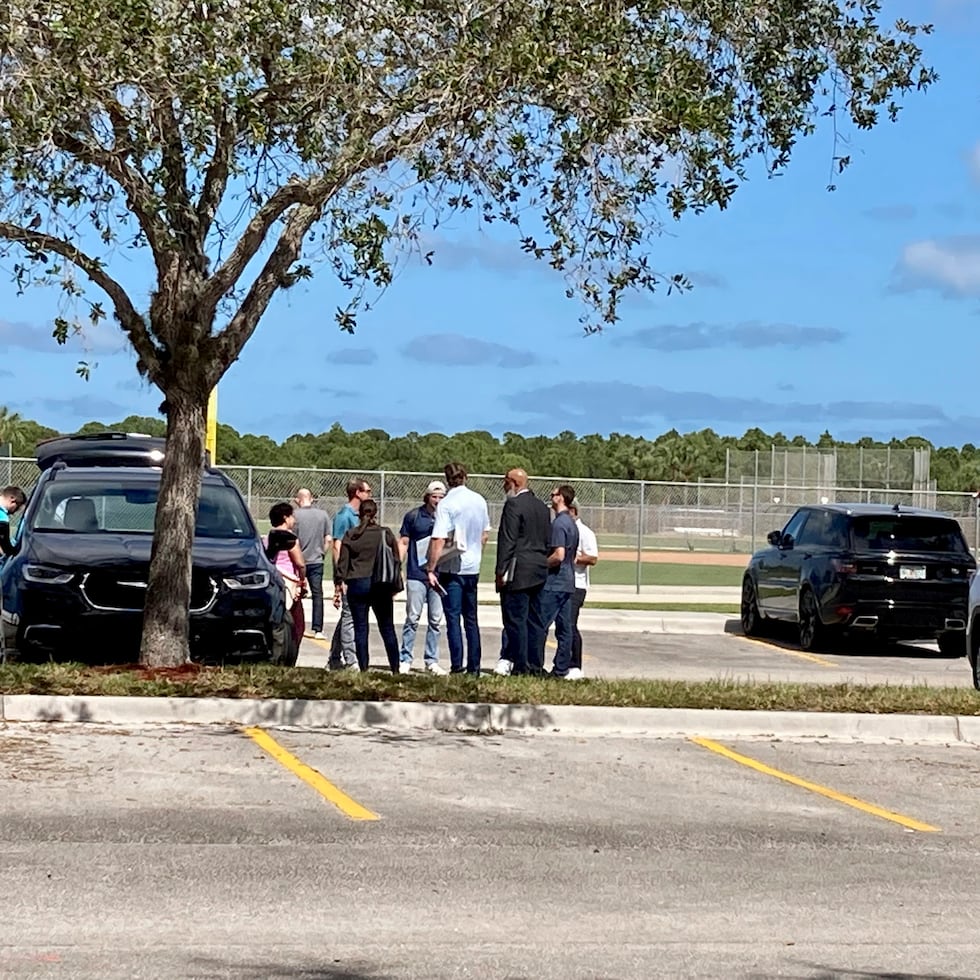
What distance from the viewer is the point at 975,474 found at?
295 feet

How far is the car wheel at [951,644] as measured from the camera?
21438 millimetres

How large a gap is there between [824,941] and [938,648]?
53.8 ft

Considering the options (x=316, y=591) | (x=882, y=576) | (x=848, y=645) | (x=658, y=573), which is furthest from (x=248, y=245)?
(x=658, y=573)

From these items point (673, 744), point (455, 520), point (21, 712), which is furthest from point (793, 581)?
point (21, 712)

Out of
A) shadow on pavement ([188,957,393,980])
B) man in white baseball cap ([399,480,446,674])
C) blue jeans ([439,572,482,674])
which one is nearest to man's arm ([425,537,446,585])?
blue jeans ([439,572,482,674])

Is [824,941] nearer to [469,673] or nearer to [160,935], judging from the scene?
[160,935]

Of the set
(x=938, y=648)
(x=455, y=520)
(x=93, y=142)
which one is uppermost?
(x=93, y=142)

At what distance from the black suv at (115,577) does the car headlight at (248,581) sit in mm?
10

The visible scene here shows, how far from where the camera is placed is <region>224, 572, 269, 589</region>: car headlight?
46.3 ft

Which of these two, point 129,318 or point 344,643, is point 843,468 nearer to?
point 344,643

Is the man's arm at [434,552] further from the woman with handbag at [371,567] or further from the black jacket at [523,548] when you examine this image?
the black jacket at [523,548]

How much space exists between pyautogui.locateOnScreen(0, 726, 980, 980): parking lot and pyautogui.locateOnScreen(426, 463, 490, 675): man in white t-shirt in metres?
3.20

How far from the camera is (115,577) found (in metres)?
13.8

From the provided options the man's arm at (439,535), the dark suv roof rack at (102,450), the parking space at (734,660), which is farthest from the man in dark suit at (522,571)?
the dark suv roof rack at (102,450)
